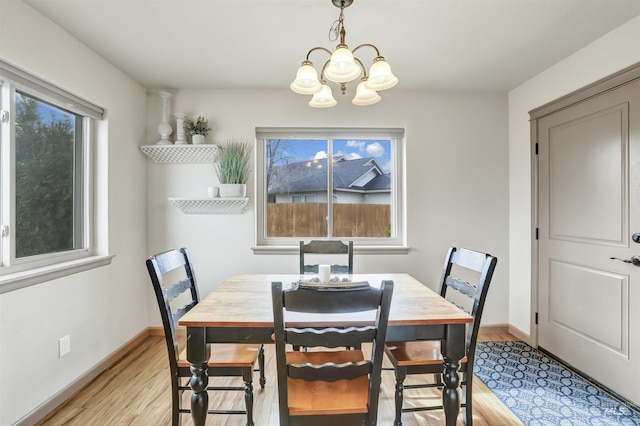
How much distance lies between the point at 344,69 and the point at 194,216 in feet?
7.11

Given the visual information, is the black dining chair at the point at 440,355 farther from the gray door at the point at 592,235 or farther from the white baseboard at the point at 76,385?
the white baseboard at the point at 76,385

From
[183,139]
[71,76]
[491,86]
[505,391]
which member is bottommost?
[505,391]

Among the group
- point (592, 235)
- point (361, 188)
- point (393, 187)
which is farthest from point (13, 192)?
point (592, 235)

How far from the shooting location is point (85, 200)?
2.40 meters

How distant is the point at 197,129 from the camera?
2969 mm

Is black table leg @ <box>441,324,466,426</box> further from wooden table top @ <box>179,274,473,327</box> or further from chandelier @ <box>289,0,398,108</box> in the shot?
chandelier @ <box>289,0,398,108</box>

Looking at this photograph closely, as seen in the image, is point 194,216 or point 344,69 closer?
point 344,69

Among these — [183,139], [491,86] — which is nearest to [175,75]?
[183,139]

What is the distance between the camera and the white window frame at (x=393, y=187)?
3.08 m

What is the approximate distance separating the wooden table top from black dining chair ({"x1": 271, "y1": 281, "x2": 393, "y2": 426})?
0.13 meters

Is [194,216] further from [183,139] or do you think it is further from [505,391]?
[505,391]

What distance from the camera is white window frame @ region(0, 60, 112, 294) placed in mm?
1735

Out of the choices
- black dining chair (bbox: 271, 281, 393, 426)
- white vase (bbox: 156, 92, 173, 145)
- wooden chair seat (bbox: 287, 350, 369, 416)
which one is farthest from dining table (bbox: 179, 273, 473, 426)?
white vase (bbox: 156, 92, 173, 145)

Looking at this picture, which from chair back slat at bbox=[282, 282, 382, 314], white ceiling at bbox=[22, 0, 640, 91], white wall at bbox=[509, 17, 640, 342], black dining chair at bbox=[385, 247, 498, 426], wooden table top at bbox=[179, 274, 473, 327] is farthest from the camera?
white wall at bbox=[509, 17, 640, 342]
